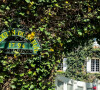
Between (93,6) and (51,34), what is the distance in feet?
4.14

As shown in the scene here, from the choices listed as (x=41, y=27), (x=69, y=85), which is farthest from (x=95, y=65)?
(x=41, y=27)

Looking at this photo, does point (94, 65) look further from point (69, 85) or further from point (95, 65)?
point (69, 85)

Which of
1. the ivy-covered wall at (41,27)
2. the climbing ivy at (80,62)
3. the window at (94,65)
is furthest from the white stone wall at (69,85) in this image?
the window at (94,65)

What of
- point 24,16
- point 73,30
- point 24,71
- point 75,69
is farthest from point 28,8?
point 75,69

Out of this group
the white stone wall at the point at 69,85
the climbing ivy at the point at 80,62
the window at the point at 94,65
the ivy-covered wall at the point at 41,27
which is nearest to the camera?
the ivy-covered wall at the point at 41,27

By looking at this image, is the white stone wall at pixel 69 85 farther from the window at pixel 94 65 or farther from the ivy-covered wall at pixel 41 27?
the window at pixel 94 65

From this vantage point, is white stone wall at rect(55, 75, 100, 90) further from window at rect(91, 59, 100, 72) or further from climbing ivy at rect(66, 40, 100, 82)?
window at rect(91, 59, 100, 72)

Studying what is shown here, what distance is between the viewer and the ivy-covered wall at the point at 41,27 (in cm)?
380

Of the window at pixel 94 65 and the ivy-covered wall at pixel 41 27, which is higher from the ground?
the ivy-covered wall at pixel 41 27

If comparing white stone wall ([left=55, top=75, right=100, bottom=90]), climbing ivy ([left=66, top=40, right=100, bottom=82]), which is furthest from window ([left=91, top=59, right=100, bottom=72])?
white stone wall ([left=55, top=75, right=100, bottom=90])

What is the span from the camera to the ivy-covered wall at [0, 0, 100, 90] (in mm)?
3797

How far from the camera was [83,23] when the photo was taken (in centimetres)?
395

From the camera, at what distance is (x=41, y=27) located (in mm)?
3859

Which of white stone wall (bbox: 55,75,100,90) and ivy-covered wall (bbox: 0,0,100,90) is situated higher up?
ivy-covered wall (bbox: 0,0,100,90)
